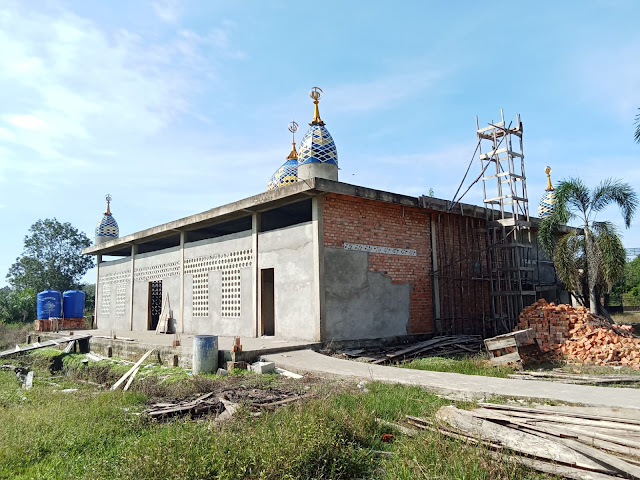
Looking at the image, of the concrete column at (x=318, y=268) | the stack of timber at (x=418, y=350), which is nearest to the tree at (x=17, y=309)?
the concrete column at (x=318, y=268)

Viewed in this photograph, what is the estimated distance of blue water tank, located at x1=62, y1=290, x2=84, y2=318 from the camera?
2269 cm

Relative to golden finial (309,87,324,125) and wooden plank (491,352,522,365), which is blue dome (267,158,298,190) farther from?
wooden plank (491,352,522,365)

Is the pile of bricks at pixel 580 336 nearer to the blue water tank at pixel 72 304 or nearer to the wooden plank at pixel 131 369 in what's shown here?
the wooden plank at pixel 131 369

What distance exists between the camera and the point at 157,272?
1736cm

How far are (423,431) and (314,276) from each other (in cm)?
652

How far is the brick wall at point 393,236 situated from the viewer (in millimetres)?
11492

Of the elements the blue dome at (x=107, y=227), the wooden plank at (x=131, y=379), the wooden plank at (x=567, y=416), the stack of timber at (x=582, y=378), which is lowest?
the wooden plank at (x=131, y=379)

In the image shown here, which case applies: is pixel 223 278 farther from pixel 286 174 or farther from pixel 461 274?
pixel 461 274

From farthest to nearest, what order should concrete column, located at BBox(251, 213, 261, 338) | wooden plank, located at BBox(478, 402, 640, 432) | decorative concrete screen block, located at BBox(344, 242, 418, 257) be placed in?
concrete column, located at BBox(251, 213, 261, 338) < decorative concrete screen block, located at BBox(344, 242, 418, 257) < wooden plank, located at BBox(478, 402, 640, 432)

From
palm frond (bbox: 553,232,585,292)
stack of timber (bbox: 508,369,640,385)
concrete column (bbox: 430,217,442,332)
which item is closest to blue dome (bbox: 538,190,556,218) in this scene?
palm frond (bbox: 553,232,585,292)

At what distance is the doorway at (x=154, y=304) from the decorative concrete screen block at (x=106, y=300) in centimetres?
341

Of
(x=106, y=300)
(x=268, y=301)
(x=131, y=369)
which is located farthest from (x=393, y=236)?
(x=106, y=300)

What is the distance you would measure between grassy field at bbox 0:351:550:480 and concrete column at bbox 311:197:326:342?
13.4 ft

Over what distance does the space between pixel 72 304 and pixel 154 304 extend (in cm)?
670
